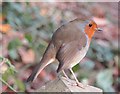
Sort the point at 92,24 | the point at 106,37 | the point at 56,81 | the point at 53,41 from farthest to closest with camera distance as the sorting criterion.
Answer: the point at 106,37 < the point at 92,24 < the point at 53,41 < the point at 56,81

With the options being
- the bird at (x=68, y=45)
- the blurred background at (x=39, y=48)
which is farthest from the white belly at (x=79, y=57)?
the blurred background at (x=39, y=48)

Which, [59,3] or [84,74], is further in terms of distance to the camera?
[59,3]

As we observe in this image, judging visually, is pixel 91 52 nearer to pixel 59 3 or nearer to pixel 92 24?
pixel 59 3

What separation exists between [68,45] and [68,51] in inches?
3.3

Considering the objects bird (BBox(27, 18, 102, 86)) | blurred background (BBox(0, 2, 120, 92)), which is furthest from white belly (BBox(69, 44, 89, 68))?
blurred background (BBox(0, 2, 120, 92))

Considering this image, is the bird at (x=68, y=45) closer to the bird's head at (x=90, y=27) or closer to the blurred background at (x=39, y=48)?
the bird's head at (x=90, y=27)

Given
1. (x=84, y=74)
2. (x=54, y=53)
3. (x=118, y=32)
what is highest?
(x=54, y=53)

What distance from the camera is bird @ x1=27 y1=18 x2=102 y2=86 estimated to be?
2266 millimetres

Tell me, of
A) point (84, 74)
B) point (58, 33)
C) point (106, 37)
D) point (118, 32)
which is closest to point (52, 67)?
point (84, 74)

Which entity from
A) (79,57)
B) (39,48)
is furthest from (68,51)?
(39,48)

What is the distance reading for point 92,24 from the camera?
99.6 inches

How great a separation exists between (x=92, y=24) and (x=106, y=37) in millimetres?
3165

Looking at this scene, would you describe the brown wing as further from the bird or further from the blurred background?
the blurred background

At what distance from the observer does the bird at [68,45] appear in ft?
7.43
